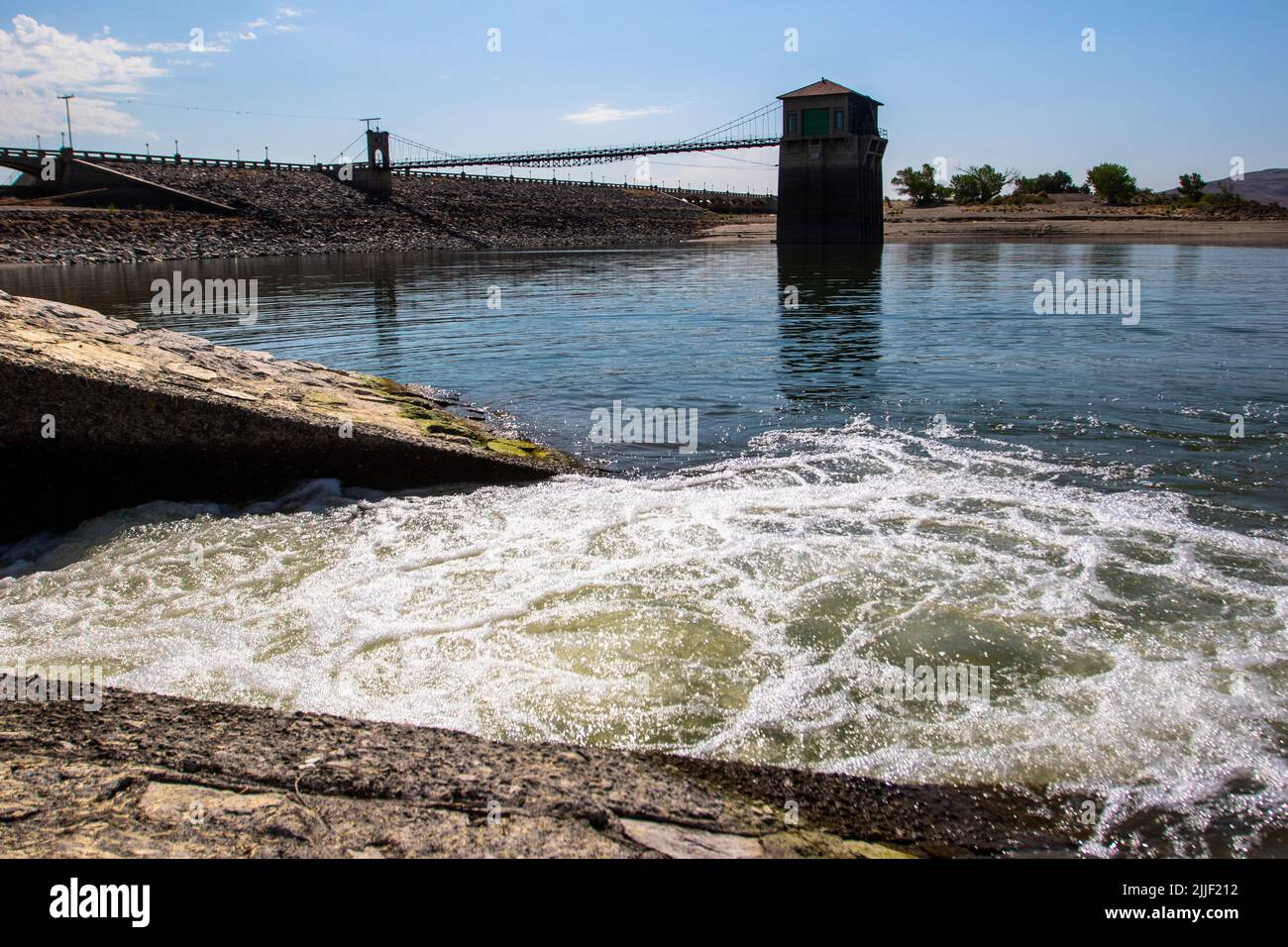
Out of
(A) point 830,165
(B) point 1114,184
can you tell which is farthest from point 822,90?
(B) point 1114,184

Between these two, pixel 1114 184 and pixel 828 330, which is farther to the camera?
pixel 1114 184

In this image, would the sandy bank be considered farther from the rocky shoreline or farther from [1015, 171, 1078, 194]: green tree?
[1015, 171, 1078, 194]: green tree

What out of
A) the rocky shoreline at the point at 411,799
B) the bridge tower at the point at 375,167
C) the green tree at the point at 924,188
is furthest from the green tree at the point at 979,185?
the rocky shoreline at the point at 411,799

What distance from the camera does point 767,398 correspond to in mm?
13648

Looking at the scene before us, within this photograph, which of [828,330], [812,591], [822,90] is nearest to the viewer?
[812,591]

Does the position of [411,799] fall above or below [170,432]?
below

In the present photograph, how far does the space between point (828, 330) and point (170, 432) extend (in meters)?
16.7

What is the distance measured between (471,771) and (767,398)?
419 inches

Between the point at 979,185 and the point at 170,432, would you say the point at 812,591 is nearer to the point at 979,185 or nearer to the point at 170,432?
the point at 170,432

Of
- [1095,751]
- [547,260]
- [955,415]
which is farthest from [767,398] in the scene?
[547,260]

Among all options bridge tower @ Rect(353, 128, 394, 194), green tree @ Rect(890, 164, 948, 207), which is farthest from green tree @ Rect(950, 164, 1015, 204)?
bridge tower @ Rect(353, 128, 394, 194)

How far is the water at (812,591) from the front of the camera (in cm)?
462

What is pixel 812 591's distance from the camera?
A: 653 centimetres
